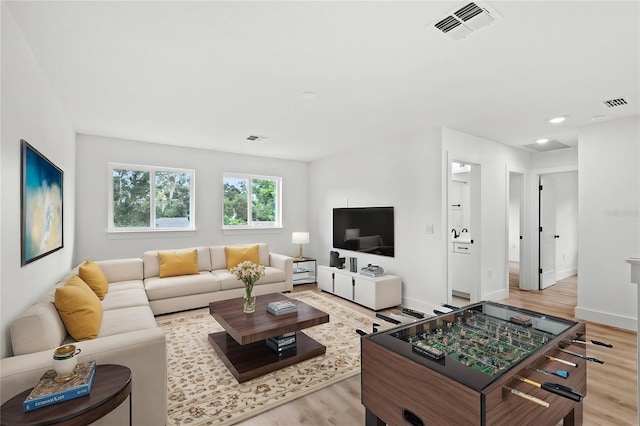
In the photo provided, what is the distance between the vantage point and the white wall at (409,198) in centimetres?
412

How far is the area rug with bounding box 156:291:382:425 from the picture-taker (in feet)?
7.09

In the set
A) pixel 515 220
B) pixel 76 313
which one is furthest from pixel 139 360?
pixel 515 220

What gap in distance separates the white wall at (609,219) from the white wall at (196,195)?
4740 millimetres

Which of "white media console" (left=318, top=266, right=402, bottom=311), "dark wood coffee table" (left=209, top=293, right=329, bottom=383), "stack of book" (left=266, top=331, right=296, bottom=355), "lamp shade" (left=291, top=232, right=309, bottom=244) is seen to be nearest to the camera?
"dark wood coffee table" (left=209, top=293, right=329, bottom=383)

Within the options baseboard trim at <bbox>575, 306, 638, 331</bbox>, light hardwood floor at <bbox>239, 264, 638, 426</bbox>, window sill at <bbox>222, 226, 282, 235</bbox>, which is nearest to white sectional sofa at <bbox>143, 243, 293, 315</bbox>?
window sill at <bbox>222, 226, 282, 235</bbox>

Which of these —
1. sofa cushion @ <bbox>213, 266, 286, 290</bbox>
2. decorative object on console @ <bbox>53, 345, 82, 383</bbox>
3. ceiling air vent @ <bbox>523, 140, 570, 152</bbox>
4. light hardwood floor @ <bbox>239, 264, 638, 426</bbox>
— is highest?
ceiling air vent @ <bbox>523, 140, 570, 152</bbox>

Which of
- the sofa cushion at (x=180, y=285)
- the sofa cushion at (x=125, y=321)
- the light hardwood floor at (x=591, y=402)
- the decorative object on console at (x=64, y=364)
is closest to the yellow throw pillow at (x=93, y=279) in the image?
the sofa cushion at (x=125, y=321)

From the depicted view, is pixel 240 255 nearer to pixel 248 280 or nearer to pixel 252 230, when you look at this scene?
pixel 252 230

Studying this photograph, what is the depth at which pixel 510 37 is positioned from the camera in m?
2.04

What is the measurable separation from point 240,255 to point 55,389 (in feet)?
12.3

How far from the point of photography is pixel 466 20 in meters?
1.87

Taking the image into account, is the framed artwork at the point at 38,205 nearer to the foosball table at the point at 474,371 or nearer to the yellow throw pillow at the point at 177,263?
the yellow throw pillow at the point at 177,263

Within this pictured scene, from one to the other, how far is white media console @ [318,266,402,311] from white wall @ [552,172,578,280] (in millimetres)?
4328

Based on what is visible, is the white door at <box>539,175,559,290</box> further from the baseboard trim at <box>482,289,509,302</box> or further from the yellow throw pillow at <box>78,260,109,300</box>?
the yellow throw pillow at <box>78,260,109,300</box>
